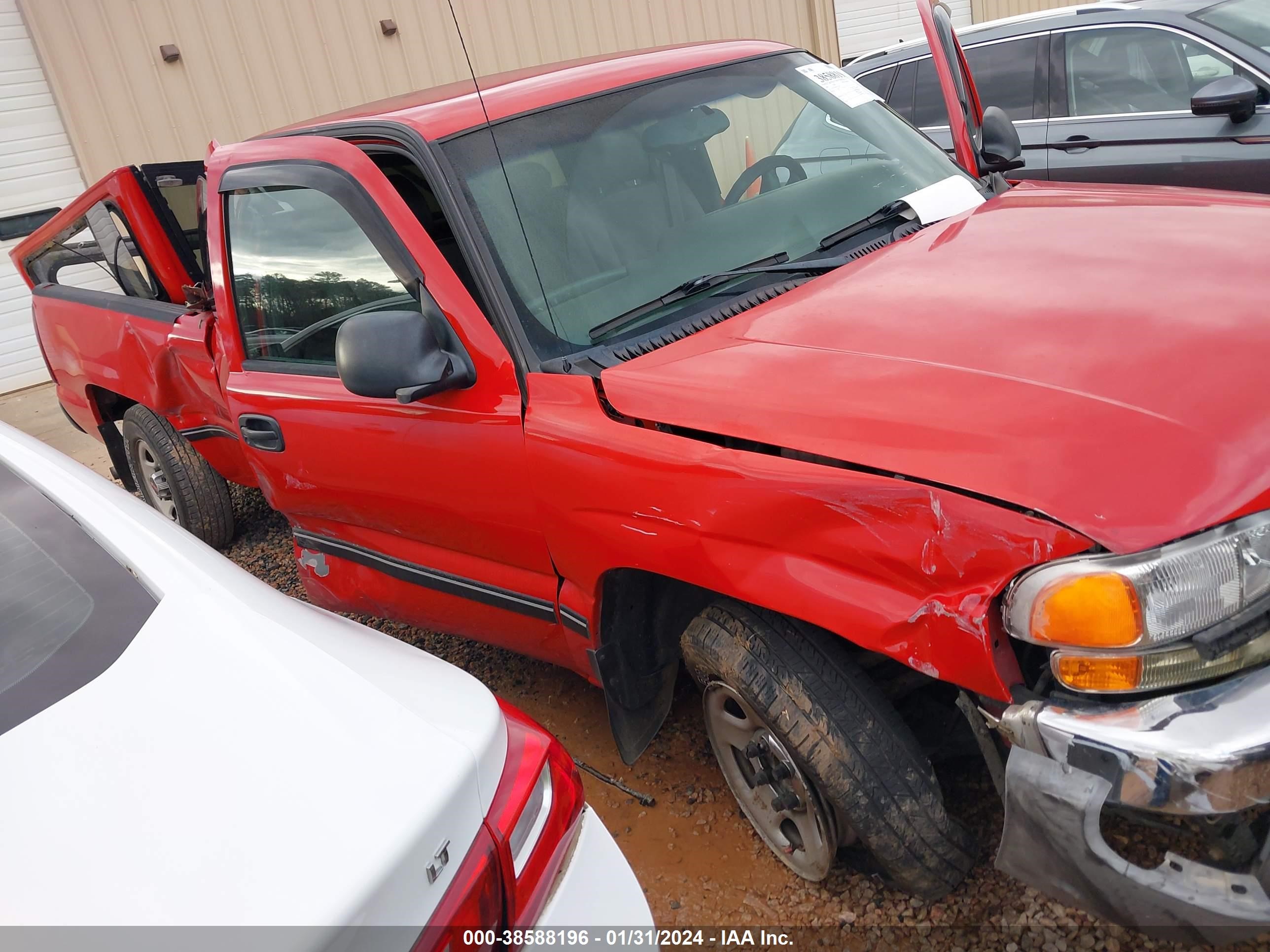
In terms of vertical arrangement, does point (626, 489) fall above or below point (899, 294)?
below

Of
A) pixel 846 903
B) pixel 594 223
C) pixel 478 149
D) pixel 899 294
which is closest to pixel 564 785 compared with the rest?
pixel 846 903

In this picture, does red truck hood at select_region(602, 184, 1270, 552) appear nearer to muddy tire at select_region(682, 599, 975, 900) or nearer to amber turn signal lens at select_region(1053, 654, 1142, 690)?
amber turn signal lens at select_region(1053, 654, 1142, 690)

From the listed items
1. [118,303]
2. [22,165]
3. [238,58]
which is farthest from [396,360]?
[22,165]

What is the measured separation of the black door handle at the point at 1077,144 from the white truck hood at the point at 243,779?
4.76m

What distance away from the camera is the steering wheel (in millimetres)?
2689

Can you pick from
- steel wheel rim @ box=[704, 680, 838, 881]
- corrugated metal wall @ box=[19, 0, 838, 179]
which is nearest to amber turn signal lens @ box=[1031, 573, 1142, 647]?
steel wheel rim @ box=[704, 680, 838, 881]

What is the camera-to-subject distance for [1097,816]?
1.43 meters

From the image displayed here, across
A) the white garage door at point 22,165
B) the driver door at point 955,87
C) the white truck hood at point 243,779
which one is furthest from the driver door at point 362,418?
the white garage door at point 22,165

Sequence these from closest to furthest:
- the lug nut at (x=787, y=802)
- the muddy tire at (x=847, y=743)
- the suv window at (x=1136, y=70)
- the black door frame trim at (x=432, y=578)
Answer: the muddy tire at (x=847, y=743) < the lug nut at (x=787, y=802) < the black door frame trim at (x=432, y=578) < the suv window at (x=1136, y=70)

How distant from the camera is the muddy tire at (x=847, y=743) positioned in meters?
1.89

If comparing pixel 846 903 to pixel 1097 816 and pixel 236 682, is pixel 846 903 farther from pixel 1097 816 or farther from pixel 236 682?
pixel 236 682

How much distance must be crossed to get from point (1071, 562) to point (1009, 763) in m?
0.33

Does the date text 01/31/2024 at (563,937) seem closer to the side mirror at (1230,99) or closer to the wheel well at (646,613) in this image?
the wheel well at (646,613)

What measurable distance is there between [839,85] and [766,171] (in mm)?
496
